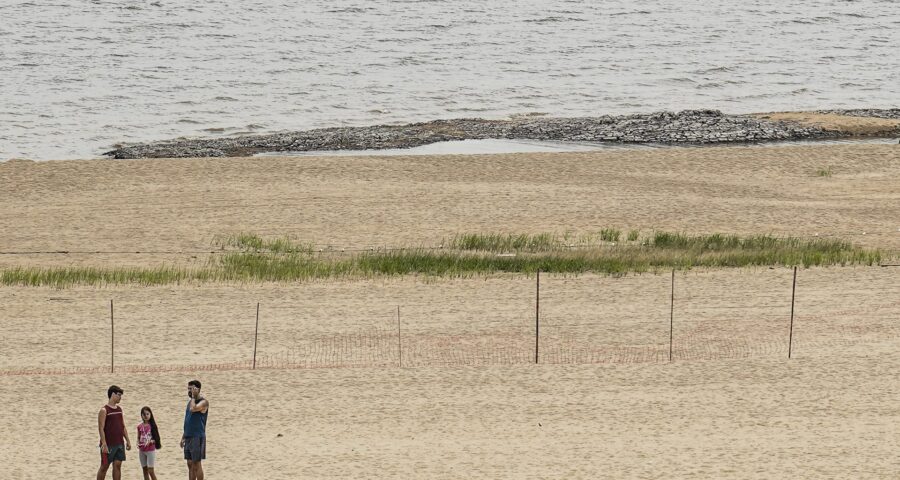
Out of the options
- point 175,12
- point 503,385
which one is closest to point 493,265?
point 503,385

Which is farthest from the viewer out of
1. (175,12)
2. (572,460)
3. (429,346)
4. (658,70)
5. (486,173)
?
(175,12)

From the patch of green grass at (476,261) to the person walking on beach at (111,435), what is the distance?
11.2m

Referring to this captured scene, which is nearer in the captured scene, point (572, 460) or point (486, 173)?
point (572, 460)

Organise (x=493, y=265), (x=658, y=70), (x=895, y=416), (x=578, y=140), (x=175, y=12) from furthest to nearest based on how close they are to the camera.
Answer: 1. (x=175, y=12)
2. (x=658, y=70)
3. (x=578, y=140)
4. (x=493, y=265)
5. (x=895, y=416)

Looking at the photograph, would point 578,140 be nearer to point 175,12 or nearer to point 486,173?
point 486,173

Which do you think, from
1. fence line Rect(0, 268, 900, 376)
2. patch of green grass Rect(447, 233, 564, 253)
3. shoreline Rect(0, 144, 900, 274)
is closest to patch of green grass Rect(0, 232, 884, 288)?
patch of green grass Rect(447, 233, 564, 253)

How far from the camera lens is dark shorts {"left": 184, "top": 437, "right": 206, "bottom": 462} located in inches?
616

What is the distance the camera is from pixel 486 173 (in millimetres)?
37656

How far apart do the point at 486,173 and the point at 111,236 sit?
10.5 meters

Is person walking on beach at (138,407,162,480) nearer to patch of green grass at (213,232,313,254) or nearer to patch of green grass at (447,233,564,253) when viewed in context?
patch of green grass at (213,232,313,254)

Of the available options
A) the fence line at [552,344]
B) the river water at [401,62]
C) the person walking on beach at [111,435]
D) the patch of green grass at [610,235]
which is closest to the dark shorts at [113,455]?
the person walking on beach at [111,435]

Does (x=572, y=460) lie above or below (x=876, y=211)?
above

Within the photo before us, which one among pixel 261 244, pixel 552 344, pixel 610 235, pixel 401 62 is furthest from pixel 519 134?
pixel 552 344

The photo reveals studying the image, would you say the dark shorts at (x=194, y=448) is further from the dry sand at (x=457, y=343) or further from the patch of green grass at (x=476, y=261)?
A: the patch of green grass at (x=476, y=261)
